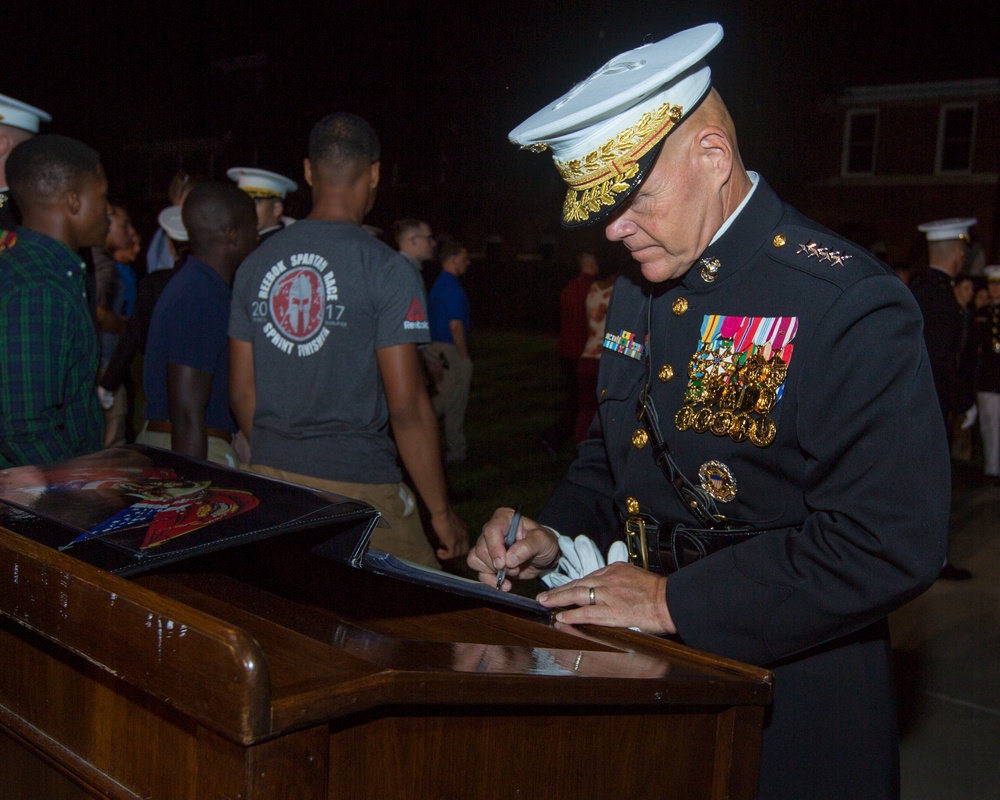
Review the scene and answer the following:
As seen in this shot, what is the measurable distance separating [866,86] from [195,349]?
87.6 ft

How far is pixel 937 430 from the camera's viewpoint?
141 cm

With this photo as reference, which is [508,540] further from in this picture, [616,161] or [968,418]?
[968,418]

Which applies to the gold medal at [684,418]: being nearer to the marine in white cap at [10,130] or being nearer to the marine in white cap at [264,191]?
the marine in white cap at [10,130]

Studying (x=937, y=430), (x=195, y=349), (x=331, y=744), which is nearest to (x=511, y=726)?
(x=331, y=744)

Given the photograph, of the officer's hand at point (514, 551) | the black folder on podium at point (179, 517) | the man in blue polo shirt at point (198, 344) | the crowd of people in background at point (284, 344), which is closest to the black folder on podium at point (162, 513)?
the black folder on podium at point (179, 517)

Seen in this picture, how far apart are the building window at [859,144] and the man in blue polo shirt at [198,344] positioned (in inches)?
1029

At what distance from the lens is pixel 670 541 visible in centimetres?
173

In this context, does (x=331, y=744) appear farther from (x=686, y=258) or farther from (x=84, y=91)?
(x=84, y=91)

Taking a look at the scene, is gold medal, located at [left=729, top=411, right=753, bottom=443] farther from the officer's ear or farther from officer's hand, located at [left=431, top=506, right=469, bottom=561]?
officer's hand, located at [left=431, top=506, right=469, bottom=561]

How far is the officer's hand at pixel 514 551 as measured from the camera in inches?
68.8

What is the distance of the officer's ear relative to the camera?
1.65 m

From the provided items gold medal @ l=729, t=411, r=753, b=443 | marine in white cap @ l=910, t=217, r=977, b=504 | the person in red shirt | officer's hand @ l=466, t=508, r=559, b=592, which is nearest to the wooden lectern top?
officer's hand @ l=466, t=508, r=559, b=592

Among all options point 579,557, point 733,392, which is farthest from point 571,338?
point 733,392

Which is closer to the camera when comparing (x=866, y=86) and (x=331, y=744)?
(x=331, y=744)
